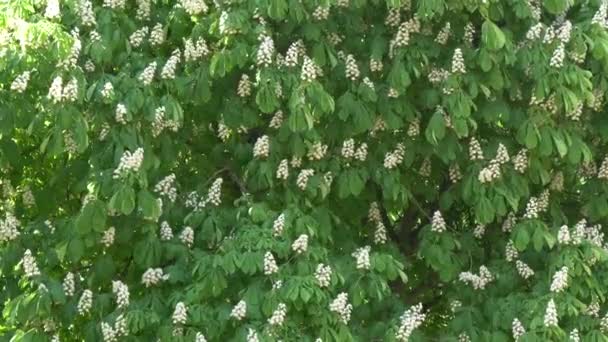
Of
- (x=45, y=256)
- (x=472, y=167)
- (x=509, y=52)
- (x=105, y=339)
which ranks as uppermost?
(x=509, y=52)

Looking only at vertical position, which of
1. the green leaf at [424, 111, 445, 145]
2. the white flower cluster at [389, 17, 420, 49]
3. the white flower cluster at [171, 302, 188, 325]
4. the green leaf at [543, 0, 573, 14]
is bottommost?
the white flower cluster at [171, 302, 188, 325]

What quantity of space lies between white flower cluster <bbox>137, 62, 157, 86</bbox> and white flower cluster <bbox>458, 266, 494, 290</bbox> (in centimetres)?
218

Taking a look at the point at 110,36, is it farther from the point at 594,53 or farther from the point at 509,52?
the point at 594,53

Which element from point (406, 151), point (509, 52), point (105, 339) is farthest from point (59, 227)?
point (509, 52)

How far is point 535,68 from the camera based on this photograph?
722cm

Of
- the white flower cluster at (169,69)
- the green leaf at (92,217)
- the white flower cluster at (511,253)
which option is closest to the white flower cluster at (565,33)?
the white flower cluster at (511,253)

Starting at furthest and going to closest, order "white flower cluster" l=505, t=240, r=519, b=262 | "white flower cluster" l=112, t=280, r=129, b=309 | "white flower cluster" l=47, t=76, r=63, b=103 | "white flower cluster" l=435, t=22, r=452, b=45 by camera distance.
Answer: "white flower cluster" l=505, t=240, r=519, b=262, "white flower cluster" l=435, t=22, r=452, b=45, "white flower cluster" l=112, t=280, r=129, b=309, "white flower cluster" l=47, t=76, r=63, b=103

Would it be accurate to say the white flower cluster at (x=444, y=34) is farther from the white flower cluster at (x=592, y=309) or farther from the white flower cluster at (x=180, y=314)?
the white flower cluster at (x=180, y=314)

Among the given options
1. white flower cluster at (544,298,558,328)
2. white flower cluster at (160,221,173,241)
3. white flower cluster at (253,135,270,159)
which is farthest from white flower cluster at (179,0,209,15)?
white flower cluster at (544,298,558,328)

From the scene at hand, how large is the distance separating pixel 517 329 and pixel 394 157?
46.9 inches

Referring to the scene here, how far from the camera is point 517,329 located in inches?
283

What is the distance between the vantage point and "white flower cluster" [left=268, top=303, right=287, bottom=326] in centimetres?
663

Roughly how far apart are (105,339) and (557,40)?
9.78 ft

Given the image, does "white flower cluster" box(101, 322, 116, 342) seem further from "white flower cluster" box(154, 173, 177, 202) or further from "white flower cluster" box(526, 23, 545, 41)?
"white flower cluster" box(526, 23, 545, 41)
